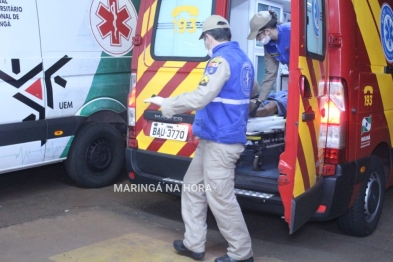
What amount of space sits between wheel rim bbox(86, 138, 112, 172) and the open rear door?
2.90 meters

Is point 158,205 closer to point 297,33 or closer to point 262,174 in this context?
point 262,174

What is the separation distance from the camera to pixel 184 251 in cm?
433

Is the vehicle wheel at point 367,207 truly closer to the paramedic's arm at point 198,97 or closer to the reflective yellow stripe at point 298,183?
the reflective yellow stripe at point 298,183

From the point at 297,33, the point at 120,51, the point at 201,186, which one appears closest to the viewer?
the point at 297,33

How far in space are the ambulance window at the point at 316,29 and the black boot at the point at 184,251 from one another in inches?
66.9

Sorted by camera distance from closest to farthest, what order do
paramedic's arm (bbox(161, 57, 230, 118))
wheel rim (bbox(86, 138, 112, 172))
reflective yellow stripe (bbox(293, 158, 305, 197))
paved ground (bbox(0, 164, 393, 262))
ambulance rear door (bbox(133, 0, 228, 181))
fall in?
paramedic's arm (bbox(161, 57, 230, 118)), reflective yellow stripe (bbox(293, 158, 305, 197)), paved ground (bbox(0, 164, 393, 262)), ambulance rear door (bbox(133, 0, 228, 181)), wheel rim (bbox(86, 138, 112, 172))

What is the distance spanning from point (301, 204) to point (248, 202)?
57cm

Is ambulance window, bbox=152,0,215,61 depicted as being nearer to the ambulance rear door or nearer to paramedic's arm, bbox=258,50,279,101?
the ambulance rear door

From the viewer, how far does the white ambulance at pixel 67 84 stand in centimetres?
531

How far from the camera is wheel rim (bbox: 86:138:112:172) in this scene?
622cm

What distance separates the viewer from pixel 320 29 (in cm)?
424

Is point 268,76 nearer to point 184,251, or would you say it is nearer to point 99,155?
point 184,251

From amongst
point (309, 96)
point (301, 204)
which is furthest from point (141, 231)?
point (309, 96)

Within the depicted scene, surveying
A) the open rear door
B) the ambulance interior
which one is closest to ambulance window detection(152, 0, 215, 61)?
the ambulance interior
